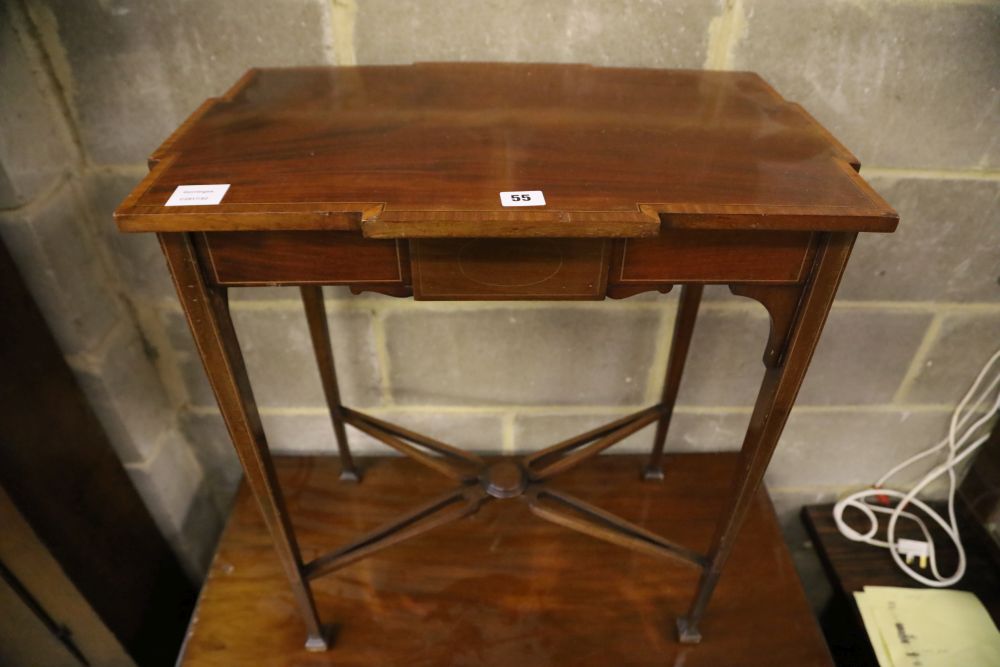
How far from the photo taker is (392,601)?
1073 millimetres

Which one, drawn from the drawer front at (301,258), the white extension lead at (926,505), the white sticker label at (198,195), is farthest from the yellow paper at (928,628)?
the white sticker label at (198,195)

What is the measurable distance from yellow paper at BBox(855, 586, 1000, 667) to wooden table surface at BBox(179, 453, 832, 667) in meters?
0.21

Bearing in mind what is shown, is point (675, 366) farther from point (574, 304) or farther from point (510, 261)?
point (510, 261)

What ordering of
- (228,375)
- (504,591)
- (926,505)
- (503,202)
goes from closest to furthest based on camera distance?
(503,202) → (228,375) → (504,591) → (926,505)

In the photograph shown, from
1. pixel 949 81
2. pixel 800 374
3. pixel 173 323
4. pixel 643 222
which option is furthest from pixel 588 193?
pixel 173 323

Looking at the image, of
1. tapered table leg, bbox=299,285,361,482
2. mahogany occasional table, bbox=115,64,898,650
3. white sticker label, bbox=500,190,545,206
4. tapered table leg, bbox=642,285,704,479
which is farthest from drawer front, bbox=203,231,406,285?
tapered table leg, bbox=642,285,704,479

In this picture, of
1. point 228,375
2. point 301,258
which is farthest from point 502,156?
point 228,375

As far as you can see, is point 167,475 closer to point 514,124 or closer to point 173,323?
point 173,323

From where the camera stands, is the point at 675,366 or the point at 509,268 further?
the point at 675,366

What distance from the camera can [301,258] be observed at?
0.62m

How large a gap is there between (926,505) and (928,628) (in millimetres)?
287

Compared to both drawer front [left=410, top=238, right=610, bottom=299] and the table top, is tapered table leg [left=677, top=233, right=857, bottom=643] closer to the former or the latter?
the table top

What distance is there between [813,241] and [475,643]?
2.53 feet

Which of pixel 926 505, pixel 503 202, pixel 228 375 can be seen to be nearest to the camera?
pixel 503 202
